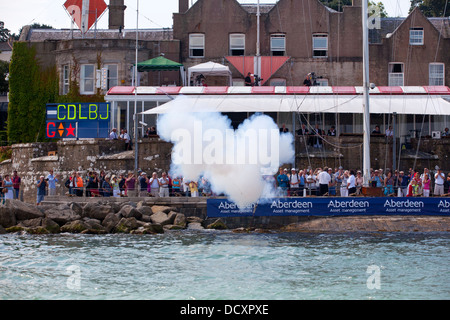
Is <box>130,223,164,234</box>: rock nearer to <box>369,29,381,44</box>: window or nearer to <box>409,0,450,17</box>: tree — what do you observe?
<box>369,29,381,44</box>: window

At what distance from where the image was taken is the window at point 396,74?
46938 mm

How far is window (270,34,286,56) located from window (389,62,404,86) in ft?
25.2

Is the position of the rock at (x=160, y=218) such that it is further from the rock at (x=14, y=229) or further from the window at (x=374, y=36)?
the window at (x=374, y=36)

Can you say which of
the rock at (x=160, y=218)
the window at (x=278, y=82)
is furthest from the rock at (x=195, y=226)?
the window at (x=278, y=82)

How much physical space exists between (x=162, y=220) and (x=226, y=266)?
866cm

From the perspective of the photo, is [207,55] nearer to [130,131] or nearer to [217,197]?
[130,131]

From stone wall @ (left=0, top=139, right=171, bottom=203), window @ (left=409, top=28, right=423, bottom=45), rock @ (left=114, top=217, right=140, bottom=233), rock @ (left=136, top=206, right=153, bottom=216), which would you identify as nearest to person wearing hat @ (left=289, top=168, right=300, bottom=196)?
rock @ (left=136, top=206, right=153, bottom=216)

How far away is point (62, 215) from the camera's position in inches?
1161

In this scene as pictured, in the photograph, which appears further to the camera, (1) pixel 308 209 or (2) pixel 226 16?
(2) pixel 226 16

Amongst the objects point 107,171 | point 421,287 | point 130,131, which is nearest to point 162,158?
point 107,171

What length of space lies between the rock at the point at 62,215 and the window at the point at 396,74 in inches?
1035

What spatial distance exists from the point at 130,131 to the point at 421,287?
2614cm

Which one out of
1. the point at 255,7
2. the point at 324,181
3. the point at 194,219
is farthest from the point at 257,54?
the point at 194,219
